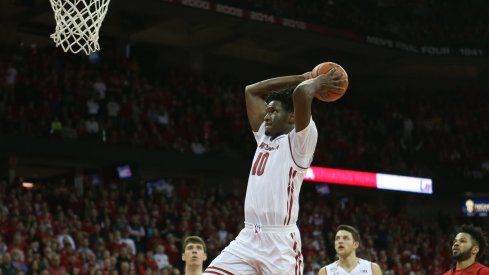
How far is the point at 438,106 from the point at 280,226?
27.1 metres

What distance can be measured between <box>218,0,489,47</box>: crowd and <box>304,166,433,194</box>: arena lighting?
4.97m

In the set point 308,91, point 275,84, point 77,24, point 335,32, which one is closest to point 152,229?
point 77,24

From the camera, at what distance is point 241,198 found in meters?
24.1

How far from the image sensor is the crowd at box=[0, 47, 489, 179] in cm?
2156

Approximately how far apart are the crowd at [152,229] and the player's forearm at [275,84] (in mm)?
8510

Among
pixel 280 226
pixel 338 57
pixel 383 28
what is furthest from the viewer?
pixel 338 57

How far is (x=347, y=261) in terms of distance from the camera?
383 inches

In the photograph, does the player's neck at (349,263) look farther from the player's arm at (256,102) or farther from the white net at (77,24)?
the white net at (77,24)

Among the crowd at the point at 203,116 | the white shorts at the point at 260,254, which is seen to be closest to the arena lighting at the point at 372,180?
the crowd at the point at 203,116

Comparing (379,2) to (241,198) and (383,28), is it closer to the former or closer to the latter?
(383,28)

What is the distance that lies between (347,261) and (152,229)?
9.73 m

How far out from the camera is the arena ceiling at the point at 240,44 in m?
25.3

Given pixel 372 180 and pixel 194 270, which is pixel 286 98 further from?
pixel 372 180

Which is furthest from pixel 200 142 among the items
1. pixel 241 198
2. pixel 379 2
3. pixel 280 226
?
pixel 280 226
